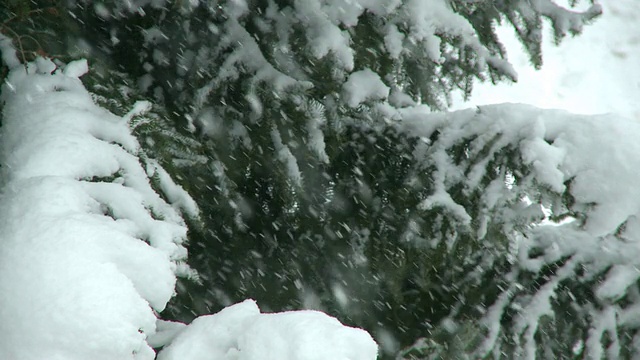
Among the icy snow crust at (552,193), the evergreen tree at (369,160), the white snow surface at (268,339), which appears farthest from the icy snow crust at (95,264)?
the icy snow crust at (552,193)

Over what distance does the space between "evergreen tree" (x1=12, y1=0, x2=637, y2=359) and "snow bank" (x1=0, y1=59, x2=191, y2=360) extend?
17 cm

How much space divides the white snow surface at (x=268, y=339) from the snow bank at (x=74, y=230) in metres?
0.08

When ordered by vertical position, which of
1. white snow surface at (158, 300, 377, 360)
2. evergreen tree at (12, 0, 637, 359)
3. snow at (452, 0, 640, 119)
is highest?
white snow surface at (158, 300, 377, 360)

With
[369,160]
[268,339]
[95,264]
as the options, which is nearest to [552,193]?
[369,160]

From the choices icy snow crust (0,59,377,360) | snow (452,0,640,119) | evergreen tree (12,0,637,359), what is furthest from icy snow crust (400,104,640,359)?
snow (452,0,640,119)

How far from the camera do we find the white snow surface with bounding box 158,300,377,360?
0.83 meters

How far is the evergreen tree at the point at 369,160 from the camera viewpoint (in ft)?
5.67

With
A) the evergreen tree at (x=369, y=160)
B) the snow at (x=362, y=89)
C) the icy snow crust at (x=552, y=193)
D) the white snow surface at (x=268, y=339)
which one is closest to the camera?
the white snow surface at (x=268, y=339)

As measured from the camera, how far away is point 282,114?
1946 mm

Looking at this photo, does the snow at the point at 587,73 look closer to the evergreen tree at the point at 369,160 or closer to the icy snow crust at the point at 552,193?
the evergreen tree at the point at 369,160

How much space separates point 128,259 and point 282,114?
0.98 meters

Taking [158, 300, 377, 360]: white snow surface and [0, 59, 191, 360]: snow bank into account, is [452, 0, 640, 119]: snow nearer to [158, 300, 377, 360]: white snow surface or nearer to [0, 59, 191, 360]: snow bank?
[0, 59, 191, 360]: snow bank

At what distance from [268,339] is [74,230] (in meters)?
0.44

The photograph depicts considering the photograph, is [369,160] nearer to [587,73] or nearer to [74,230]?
[74,230]
